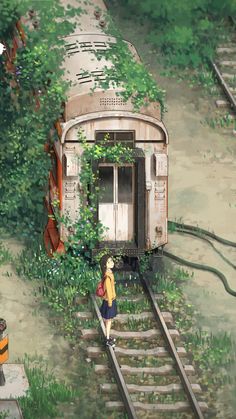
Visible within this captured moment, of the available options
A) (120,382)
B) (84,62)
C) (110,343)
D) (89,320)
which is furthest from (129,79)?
(120,382)

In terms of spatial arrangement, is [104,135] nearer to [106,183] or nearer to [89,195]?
[106,183]

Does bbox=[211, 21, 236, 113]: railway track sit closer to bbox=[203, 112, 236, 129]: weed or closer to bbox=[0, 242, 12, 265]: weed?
bbox=[203, 112, 236, 129]: weed

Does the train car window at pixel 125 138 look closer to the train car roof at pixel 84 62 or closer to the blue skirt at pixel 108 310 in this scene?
the train car roof at pixel 84 62

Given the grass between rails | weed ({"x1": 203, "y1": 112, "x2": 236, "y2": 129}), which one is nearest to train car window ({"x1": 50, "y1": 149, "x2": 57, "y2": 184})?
the grass between rails

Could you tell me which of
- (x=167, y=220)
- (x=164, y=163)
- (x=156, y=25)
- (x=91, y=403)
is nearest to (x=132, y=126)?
(x=164, y=163)

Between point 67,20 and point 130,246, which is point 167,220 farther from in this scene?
point 67,20

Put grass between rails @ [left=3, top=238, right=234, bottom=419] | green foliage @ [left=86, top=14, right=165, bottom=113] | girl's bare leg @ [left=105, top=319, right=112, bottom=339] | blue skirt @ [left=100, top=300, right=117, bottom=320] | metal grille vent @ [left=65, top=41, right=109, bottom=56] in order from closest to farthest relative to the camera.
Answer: grass between rails @ [left=3, top=238, right=234, bottom=419]
blue skirt @ [left=100, top=300, right=117, bottom=320]
girl's bare leg @ [left=105, top=319, right=112, bottom=339]
green foliage @ [left=86, top=14, right=165, bottom=113]
metal grille vent @ [left=65, top=41, right=109, bottom=56]
